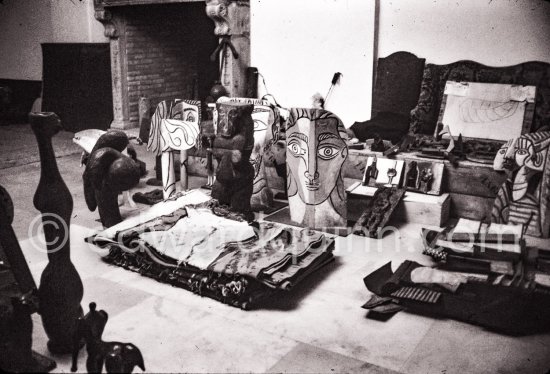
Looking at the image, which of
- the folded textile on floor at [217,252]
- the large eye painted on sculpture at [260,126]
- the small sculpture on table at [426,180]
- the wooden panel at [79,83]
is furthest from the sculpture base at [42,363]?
the wooden panel at [79,83]

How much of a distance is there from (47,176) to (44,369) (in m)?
1.11

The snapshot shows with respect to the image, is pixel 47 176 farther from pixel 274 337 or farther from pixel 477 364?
pixel 477 364

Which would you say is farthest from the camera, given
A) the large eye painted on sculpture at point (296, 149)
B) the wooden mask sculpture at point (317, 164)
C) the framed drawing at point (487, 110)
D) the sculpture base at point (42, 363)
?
the framed drawing at point (487, 110)

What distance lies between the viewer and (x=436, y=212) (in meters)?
6.29

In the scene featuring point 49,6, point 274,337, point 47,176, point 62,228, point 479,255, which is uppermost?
point 49,6

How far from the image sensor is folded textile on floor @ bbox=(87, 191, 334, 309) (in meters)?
4.58

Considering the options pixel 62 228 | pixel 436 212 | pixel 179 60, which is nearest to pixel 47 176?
pixel 62 228

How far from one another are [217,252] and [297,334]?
121cm

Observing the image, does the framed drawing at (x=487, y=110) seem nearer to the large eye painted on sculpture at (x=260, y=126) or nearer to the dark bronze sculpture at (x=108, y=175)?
the large eye painted on sculpture at (x=260, y=126)

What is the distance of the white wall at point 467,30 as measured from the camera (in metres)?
7.39

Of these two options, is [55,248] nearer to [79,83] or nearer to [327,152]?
[327,152]

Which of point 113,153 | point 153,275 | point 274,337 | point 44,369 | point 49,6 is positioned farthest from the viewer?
point 49,6

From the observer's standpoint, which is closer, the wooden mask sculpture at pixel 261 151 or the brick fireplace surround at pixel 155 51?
the wooden mask sculpture at pixel 261 151

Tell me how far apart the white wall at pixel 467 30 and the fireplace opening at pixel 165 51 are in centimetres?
432
